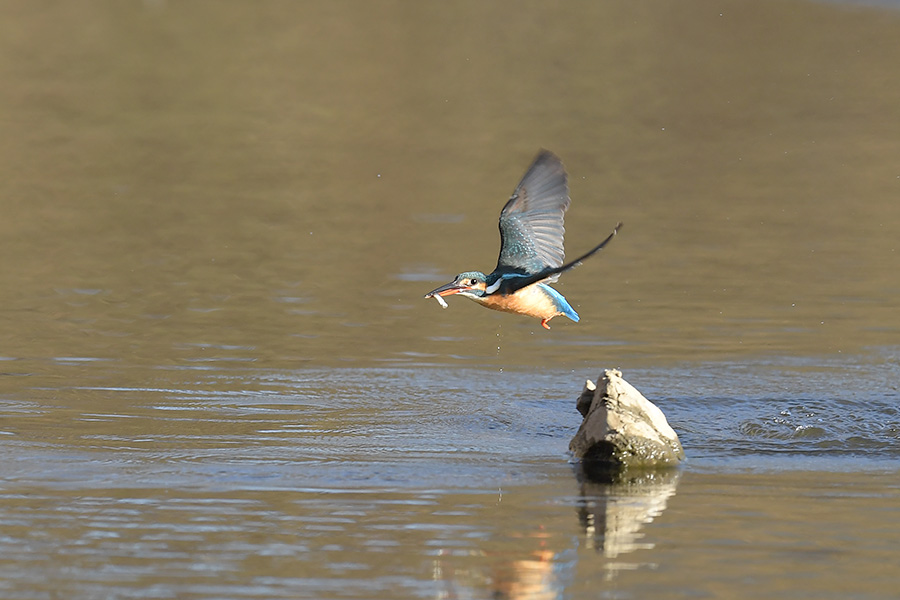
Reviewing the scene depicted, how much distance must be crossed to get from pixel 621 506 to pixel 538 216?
1738 millimetres

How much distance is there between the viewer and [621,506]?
585 centimetres

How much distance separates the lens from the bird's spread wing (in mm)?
6953

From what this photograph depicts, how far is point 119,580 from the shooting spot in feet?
15.8

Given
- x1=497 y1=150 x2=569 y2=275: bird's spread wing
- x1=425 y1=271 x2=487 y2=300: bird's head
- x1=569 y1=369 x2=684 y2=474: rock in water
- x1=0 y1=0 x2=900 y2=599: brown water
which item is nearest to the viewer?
x1=0 y1=0 x2=900 y2=599: brown water

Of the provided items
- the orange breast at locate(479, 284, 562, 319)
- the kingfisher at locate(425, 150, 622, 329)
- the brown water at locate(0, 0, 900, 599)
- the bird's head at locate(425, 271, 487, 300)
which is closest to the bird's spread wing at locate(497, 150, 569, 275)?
the kingfisher at locate(425, 150, 622, 329)

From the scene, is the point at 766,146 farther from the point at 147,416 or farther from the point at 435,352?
the point at 147,416

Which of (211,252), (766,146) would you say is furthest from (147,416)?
(766,146)

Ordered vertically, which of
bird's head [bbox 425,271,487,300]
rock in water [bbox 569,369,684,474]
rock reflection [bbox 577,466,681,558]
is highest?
bird's head [bbox 425,271,487,300]

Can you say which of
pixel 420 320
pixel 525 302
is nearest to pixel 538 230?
pixel 525 302

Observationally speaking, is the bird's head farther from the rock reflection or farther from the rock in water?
the rock reflection

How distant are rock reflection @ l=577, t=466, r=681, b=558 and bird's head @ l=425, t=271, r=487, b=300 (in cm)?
90

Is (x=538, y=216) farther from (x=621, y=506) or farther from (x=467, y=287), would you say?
(x=621, y=506)

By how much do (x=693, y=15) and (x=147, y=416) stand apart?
1954 cm

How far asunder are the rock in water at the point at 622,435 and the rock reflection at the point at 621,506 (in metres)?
0.09
